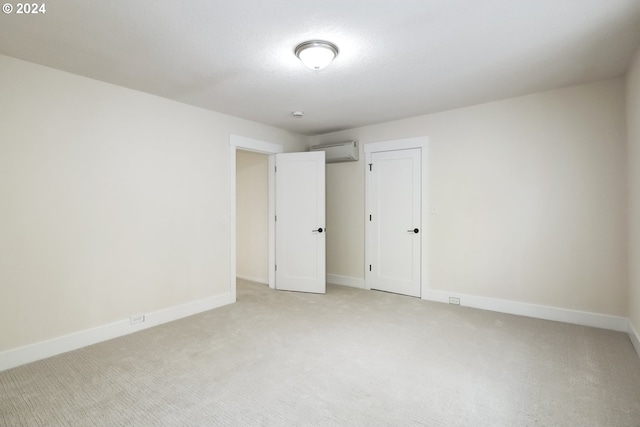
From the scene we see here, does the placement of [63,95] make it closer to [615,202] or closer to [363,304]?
[363,304]

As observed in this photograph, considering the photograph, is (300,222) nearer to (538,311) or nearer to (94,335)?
A: (94,335)

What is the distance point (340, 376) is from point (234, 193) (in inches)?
111

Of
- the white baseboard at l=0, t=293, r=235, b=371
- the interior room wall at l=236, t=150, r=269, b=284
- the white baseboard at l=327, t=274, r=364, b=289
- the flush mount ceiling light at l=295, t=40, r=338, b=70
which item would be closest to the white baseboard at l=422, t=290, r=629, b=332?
the white baseboard at l=327, t=274, r=364, b=289

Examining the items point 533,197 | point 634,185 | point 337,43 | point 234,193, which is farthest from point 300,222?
point 634,185

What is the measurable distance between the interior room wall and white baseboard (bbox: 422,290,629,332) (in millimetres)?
2724

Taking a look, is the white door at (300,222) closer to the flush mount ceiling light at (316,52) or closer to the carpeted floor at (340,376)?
the carpeted floor at (340,376)

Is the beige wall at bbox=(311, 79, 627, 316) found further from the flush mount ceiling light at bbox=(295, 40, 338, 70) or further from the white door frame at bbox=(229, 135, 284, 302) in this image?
the flush mount ceiling light at bbox=(295, 40, 338, 70)

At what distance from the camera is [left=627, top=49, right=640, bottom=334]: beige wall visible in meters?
2.65

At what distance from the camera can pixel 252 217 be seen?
5.55 meters

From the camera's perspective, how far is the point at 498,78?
3.12 metres

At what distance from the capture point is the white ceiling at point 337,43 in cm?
202

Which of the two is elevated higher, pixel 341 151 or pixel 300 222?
pixel 341 151

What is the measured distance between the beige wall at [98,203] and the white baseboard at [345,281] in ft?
6.44

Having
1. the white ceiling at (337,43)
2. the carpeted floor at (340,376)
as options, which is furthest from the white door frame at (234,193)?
the carpeted floor at (340,376)
